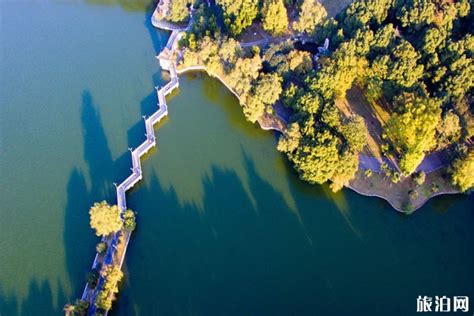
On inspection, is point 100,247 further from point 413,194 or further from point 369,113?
point 369,113

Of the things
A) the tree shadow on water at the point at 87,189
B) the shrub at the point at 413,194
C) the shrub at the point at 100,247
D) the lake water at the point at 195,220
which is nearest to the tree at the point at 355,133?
the lake water at the point at 195,220

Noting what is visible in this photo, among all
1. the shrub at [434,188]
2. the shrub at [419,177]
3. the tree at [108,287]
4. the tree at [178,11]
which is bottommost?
the tree at [108,287]

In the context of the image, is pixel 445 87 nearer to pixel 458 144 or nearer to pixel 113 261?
pixel 458 144

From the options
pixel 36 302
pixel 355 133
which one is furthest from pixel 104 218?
pixel 355 133

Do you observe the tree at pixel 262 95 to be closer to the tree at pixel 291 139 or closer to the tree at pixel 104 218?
the tree at pixel 291 139

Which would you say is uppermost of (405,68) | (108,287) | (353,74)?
(353,74)

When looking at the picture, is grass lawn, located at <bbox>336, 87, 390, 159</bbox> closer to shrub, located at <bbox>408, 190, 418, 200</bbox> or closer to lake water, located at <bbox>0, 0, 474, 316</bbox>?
shrub, located at <bbox>408, 190, 418, 200</bbox>
